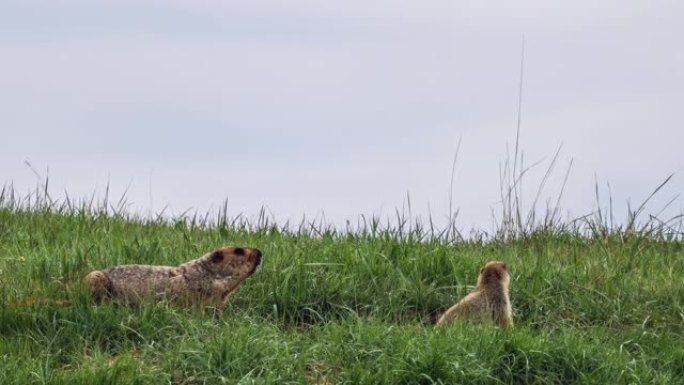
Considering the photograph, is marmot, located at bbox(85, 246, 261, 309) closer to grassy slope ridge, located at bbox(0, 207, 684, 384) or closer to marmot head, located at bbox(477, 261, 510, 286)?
grassy slope ridge, located at bbox(0, 207, 684, 384)

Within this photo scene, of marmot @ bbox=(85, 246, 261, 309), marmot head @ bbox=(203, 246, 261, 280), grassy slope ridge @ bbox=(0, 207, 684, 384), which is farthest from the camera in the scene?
marmot head @ bbox=(203, 246, 261, 280)

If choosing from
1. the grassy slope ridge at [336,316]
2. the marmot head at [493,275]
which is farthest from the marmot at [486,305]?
the grassy slope ridge at [336,316]

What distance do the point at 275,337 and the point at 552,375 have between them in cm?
156

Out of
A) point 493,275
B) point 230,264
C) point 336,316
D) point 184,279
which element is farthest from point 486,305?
point 184,279

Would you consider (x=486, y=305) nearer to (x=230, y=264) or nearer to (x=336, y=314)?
(x=336, y=314)

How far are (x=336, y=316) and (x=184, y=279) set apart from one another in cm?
97

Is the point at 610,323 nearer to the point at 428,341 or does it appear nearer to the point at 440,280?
the point at 440,280

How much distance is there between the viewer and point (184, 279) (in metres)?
8.22

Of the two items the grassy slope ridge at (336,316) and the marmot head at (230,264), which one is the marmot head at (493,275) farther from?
the marmot head at (230,264)

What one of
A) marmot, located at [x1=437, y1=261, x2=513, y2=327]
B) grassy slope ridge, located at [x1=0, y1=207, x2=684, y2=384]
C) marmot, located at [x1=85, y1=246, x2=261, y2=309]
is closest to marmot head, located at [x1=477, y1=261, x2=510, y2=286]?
marmot, located at [x1=437, y1=261, x2=513, y2=327]

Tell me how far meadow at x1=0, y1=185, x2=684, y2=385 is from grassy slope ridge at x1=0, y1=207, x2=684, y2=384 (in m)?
0.01

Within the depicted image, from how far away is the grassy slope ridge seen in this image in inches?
284

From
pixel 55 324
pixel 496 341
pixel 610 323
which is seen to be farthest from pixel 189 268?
pixel 610 323

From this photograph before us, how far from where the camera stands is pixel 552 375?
737cm
